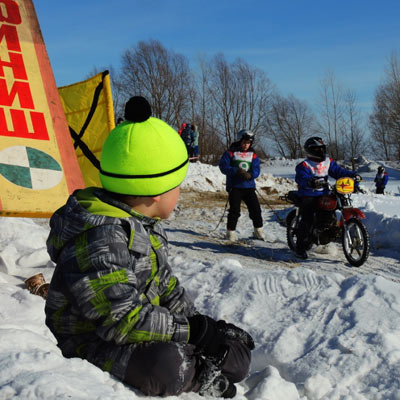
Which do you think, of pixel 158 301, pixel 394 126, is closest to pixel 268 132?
pixel 394 126

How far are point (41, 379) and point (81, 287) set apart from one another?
1.19 feet

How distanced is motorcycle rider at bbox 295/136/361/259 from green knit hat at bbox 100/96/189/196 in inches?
191

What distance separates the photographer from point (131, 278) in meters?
1.98

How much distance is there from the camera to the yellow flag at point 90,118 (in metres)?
6.15

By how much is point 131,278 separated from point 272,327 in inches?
69.2

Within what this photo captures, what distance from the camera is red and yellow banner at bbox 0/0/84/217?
4.84 metres

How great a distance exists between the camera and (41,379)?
1743 mm

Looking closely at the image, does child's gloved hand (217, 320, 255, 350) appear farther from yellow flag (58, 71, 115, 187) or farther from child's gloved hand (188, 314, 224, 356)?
yellow flag (58, 71, 115, 187)

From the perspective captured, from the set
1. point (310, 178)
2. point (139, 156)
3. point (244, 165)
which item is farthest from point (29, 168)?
point (244, 165)

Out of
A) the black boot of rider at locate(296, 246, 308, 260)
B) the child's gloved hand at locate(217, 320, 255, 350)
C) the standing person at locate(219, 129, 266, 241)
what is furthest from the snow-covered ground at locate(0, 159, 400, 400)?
the standing person at locate(219, 129, 266, 241)

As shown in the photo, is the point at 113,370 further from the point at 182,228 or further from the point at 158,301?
the point at 182,228

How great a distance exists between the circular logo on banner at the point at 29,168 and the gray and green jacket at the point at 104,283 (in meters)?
2.95

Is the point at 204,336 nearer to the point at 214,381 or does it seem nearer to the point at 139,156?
the point at 214,381

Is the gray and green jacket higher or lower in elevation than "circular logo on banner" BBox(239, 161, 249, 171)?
higher
